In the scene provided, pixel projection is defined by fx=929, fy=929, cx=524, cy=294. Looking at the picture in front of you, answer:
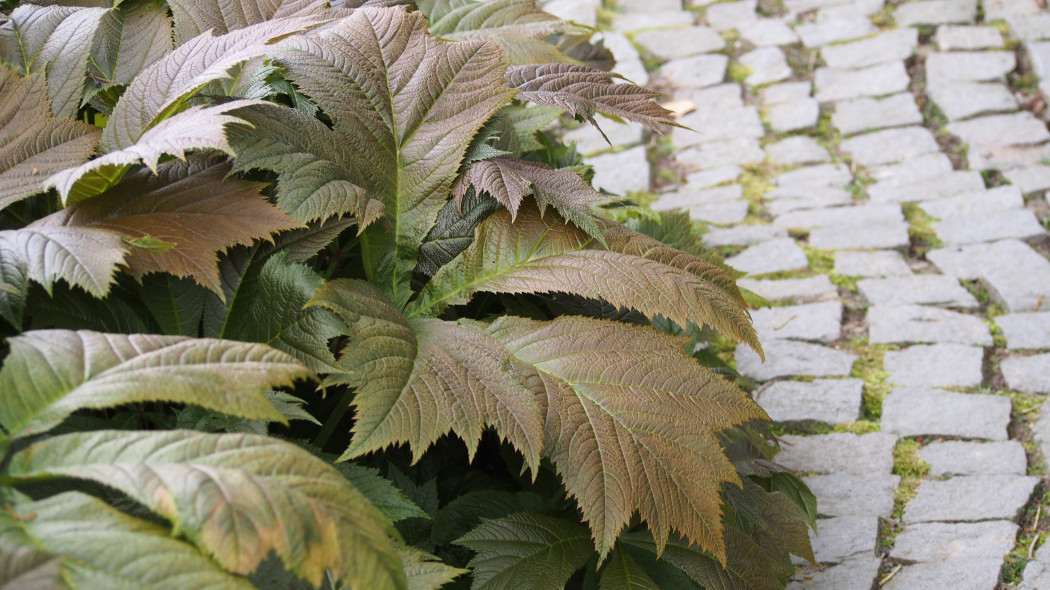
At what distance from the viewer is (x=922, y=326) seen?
295 cm

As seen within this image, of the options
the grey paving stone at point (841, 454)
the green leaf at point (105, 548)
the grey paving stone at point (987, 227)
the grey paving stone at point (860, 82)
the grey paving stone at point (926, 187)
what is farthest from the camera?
the grey paving stone at point (860, 82)

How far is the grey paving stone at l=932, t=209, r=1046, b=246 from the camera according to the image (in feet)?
10.8

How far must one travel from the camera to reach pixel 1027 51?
4227 millimetres

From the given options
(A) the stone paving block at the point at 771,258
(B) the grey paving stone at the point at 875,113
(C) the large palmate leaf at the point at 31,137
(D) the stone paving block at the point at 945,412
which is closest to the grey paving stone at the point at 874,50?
(B) the grey paving stone at the point at 875,113

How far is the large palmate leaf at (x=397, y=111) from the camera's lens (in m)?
1.46

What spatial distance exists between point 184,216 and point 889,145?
331cm

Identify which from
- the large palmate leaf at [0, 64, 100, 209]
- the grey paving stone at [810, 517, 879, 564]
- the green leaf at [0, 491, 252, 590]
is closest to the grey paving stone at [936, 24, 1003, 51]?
the grey paving stone at [810, 517, 879, 564]

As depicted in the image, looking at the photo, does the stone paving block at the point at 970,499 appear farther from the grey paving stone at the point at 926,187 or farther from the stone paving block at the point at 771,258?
the grey paving stone at the point at 926,187

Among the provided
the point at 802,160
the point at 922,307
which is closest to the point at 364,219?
the point at 922,307

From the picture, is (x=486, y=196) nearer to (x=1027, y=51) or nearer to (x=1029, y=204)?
(x=1029, y=204)

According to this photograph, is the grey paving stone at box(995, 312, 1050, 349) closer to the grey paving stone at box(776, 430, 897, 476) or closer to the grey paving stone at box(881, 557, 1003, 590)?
the grey paving stone at box(776, 430, 897, 476)

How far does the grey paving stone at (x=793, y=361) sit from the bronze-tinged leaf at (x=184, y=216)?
6.25 ft

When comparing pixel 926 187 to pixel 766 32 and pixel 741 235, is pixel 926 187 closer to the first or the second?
pixel 741 235

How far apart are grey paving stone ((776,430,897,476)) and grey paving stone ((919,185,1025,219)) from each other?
1.30 meters
